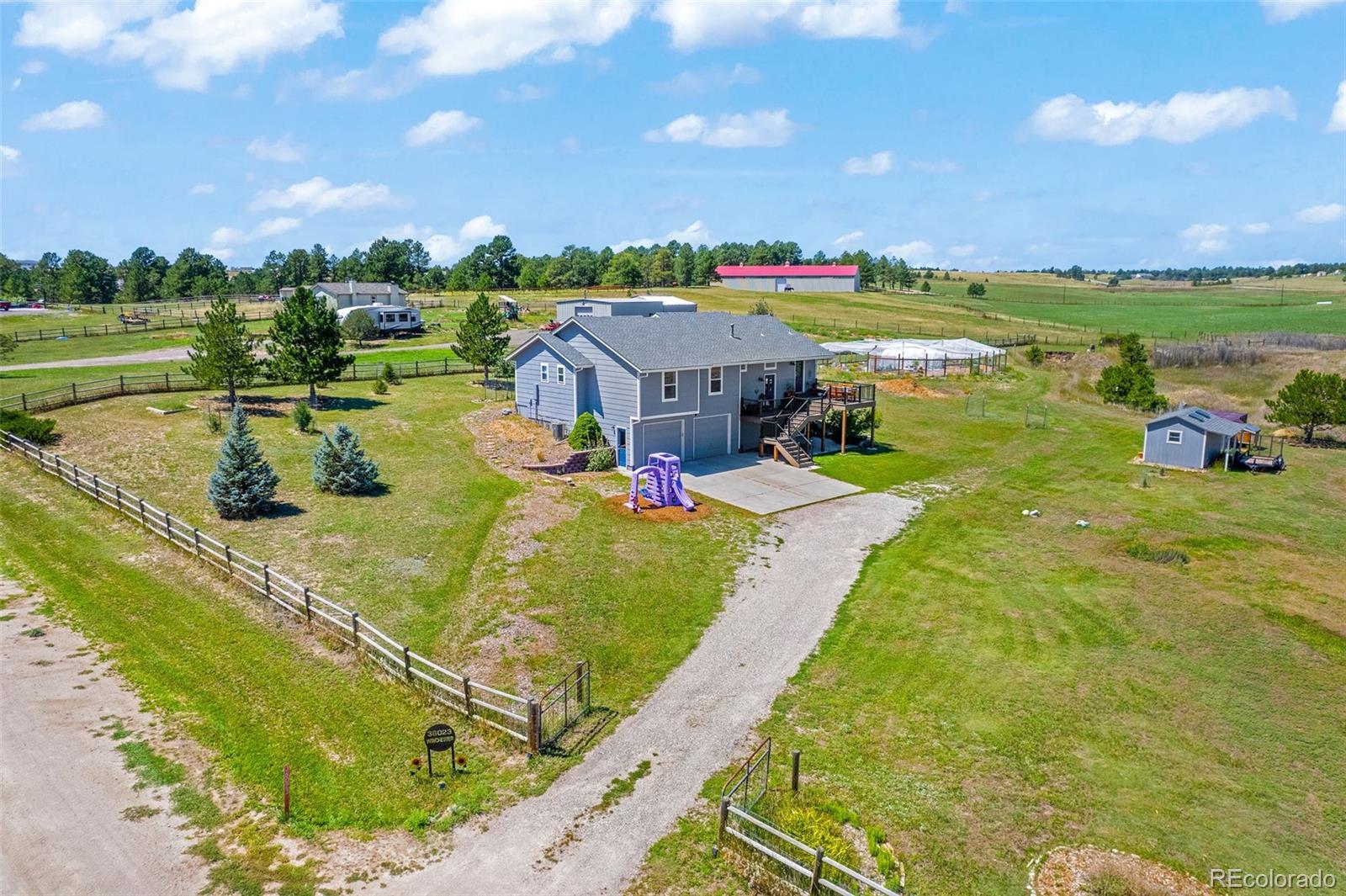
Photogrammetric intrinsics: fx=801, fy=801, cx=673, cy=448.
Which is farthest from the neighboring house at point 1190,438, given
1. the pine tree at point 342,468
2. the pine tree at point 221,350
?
the pine tree at point 221,350

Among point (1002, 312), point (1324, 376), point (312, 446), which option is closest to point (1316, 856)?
point (312, 446)

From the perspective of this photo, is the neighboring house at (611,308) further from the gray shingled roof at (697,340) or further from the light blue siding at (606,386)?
the light blue siding at (606,386)

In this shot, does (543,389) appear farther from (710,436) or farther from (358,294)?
(358,294)

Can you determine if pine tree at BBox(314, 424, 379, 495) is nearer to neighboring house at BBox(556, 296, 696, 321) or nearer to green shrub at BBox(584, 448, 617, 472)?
green shrub at BBox(584, 448, 617, 472)

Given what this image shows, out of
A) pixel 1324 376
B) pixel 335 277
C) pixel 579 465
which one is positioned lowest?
pixel 579 465

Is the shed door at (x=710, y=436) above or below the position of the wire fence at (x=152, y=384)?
below

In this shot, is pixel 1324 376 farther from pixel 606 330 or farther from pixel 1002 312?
pixel 1002 312

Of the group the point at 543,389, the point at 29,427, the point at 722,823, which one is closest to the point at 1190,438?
the point at 543,389
